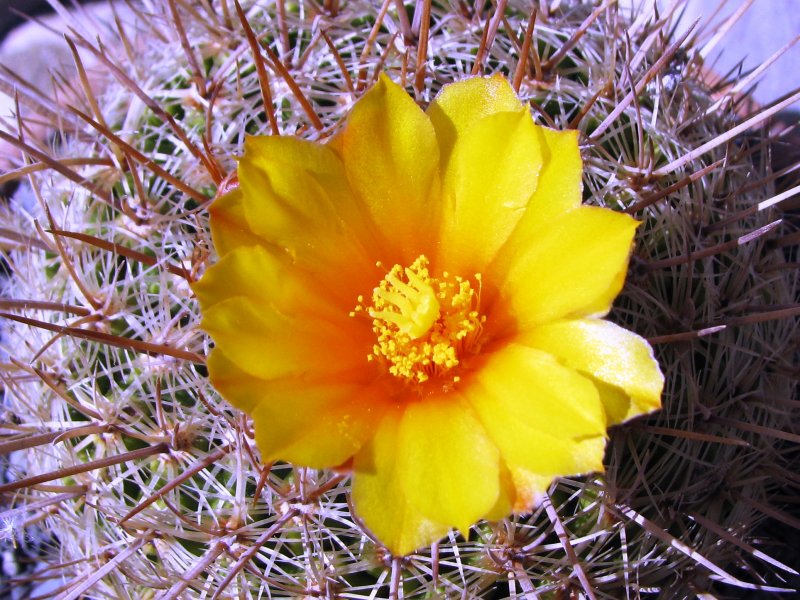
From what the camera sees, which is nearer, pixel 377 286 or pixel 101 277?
pixel 377 286

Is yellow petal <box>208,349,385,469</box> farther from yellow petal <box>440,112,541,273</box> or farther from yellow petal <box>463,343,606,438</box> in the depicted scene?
yellow petal <box>440,112,541,273</box>

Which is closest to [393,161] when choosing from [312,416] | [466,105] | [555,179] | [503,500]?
[466,105]

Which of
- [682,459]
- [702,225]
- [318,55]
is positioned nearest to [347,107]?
[318,55]

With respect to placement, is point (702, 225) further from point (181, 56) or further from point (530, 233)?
point (181, 56)

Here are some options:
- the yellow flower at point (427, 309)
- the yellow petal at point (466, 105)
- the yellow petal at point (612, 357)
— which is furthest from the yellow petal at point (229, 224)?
the yellow petal at point (612, 357)

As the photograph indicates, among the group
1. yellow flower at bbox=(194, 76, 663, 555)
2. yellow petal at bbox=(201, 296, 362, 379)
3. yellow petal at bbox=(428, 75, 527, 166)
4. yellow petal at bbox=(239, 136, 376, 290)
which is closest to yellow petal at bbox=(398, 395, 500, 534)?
yellow flower at bbox=(194, 76, 663, 555)

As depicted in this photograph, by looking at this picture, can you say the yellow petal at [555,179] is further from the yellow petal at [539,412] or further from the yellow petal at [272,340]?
the yellow petal at [272,340]
